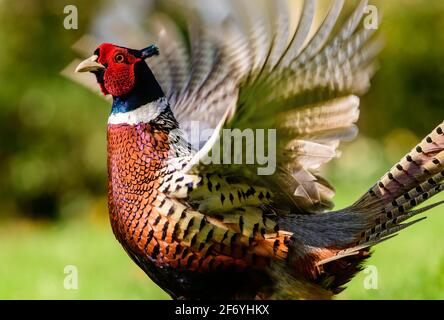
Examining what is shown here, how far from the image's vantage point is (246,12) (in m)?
3.31

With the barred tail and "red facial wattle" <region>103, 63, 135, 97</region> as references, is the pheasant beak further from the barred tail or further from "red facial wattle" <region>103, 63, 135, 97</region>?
the barred tail

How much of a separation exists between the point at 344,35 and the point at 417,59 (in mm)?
6870

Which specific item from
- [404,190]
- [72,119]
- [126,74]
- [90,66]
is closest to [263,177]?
[404,190]

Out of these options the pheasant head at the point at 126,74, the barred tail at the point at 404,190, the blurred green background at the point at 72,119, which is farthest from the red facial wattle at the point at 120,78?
the blurred green background at the point at 72,119

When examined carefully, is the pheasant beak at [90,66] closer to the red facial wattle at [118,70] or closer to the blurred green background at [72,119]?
the red facial wattle at [118,70]

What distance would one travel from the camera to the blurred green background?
917 cm

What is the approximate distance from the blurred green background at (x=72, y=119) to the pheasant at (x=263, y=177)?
431 cm

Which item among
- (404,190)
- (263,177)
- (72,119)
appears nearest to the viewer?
(263,177)

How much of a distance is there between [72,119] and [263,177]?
6.10 meters

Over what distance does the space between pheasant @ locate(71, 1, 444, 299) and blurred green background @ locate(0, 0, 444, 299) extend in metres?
4.31

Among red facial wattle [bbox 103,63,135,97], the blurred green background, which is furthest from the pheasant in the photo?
the blurred green background

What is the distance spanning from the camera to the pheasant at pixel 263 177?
127 inches

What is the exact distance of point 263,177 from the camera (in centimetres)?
343

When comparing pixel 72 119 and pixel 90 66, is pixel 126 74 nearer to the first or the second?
pixel 90 66
